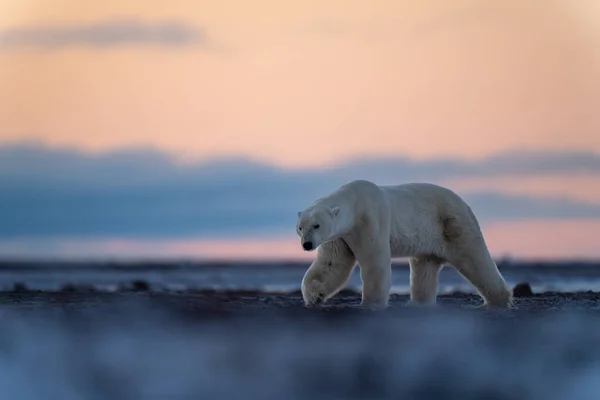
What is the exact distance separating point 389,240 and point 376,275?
559mm

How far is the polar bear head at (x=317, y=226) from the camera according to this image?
12523 mm

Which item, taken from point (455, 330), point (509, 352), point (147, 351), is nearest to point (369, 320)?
point (455, 330)

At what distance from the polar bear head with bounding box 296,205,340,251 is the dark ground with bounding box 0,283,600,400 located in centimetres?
69

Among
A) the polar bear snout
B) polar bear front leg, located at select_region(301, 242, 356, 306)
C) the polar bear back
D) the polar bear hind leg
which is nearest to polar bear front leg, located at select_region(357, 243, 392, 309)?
polar bear front leg, located at select_region(301, 242, 356, 306)

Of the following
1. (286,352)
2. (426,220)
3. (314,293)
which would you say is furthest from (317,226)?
(286,352)

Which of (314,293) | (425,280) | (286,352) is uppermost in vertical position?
(425,280)

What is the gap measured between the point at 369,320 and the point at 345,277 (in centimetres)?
186

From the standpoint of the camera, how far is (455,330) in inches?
452

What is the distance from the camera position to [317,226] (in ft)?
41.2

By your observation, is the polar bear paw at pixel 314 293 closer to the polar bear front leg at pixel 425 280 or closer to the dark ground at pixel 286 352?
the dark ground at pixel 286 352

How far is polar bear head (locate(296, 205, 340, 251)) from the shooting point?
1252 cm

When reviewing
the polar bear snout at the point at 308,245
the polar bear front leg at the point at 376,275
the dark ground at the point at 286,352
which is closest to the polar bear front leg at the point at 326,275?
the polar bear front leg at the point at 376,275

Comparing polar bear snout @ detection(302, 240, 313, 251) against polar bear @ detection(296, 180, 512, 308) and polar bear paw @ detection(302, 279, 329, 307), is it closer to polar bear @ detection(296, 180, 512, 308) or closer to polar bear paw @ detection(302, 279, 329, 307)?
polar bear @ detection(296, 180, 512, 308)

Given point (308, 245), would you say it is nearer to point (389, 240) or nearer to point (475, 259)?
point (389, 240)
